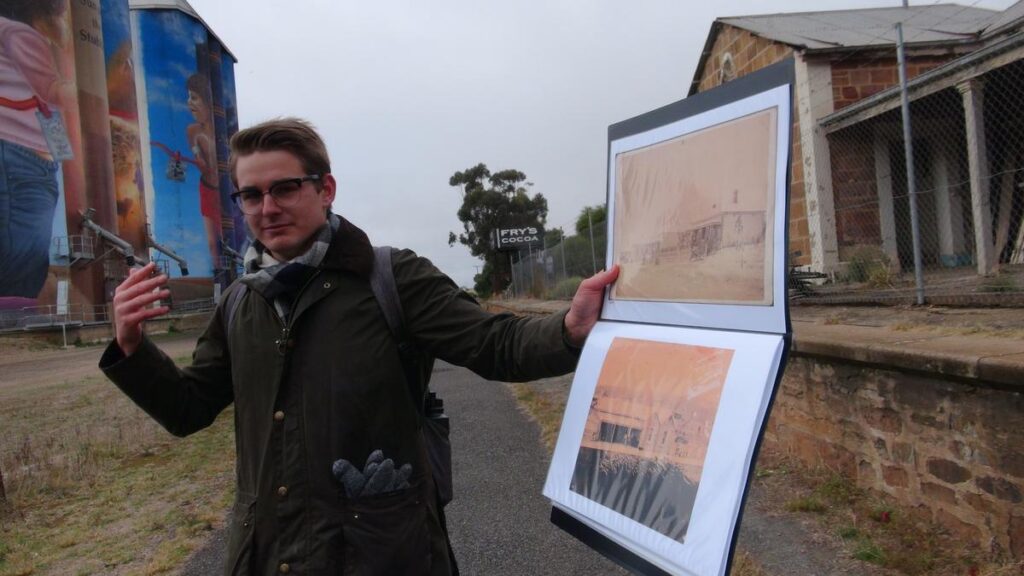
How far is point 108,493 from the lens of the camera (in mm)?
5812

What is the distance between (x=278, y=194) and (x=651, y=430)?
115 cm

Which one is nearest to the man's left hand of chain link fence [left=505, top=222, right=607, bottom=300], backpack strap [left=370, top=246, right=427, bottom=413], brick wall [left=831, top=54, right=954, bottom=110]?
backpack strap [left=370, top=246, right=427, bottom=413]

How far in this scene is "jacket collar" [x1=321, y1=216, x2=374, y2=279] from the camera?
6.05 feet

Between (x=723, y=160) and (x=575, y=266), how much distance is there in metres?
15.3

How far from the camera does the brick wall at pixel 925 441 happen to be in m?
2.99

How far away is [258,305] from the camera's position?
1.92 m

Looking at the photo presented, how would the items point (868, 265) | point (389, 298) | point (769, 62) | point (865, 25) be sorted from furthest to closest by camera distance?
point (865, 25), point (769, 62), point (868, 265), point (389, 298)

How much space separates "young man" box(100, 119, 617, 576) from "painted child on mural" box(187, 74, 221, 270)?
5672 cm

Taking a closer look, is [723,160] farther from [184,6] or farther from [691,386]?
[184,6]

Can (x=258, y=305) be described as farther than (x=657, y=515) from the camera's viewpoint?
Yes

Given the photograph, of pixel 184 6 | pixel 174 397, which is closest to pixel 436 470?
pixel 174 397

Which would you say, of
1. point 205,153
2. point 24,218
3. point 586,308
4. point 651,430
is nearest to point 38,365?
point 24,218

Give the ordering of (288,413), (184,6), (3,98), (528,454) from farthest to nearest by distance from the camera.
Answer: (184,6), (3,98), (528,454), (288,413)

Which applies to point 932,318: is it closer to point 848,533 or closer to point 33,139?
point 848,533
